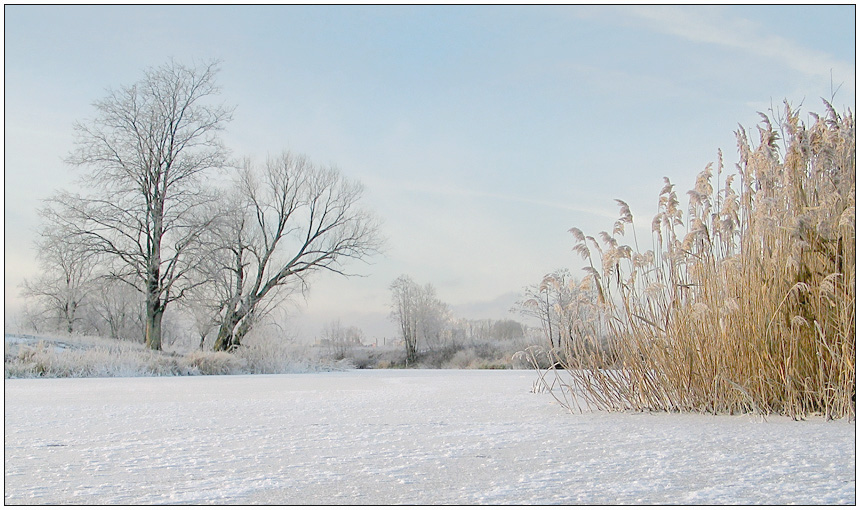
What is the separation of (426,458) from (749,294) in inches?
66.3

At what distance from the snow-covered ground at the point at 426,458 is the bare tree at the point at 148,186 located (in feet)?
41.5

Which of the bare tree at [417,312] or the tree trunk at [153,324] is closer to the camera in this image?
the tree trunk at [153,324]

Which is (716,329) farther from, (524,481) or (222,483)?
(222,483)

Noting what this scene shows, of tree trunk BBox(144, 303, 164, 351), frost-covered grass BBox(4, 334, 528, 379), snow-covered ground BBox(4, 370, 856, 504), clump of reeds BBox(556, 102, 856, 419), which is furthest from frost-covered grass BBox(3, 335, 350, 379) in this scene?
clump of reeds BBox(556, 102, 856, 419)

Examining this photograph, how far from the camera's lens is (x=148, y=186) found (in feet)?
Answer: 48.8

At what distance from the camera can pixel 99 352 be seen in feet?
30.8

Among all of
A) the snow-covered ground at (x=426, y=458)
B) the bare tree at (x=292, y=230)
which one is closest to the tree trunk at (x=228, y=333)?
the bare tree at (x=292, y=230)

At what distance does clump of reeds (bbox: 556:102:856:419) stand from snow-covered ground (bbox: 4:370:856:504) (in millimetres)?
174

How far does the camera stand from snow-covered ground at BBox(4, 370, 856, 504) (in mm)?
1289

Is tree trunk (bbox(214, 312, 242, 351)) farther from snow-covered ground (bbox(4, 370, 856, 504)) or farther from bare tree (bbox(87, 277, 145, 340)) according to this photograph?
snow-covered ground (bbox(4, 370, 856, 504))

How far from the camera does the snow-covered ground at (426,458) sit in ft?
4.23

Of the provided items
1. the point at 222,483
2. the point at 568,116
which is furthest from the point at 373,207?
the point at 222,483

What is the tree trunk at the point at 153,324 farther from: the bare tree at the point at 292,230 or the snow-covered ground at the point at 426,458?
the snow-covered ground at the point at 426,458

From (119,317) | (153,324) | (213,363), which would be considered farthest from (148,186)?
(119,317)
